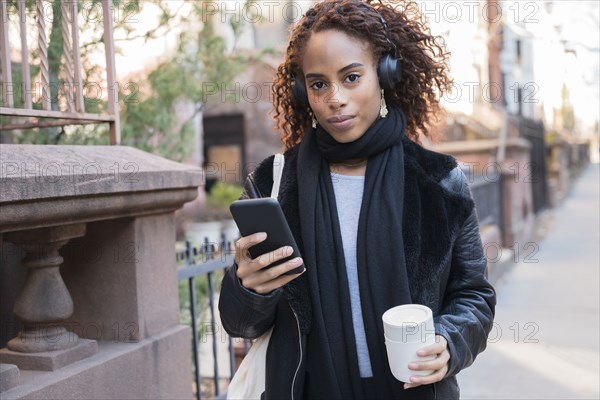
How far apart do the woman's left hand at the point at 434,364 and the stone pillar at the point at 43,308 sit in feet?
4.43

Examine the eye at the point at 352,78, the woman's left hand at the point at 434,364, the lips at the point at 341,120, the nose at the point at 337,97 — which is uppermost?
the eye at the point at 352,78

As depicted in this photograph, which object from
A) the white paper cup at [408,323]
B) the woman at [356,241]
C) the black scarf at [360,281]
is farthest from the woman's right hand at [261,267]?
the white paper cup at [408,323]

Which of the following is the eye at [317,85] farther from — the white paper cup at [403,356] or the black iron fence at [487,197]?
the black iron fence at [487,197]

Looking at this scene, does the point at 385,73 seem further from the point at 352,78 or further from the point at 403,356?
the point at 403,356

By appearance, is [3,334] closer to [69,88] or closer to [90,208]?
[90,208]

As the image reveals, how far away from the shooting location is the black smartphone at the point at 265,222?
167 cm

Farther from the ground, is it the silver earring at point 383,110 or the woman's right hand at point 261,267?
the silver earring at point 383,110

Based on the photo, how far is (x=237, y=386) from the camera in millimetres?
2059

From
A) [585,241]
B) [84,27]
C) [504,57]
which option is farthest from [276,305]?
[504,57]

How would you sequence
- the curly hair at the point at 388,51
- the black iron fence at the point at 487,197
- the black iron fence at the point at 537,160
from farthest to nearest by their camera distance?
the black iron fence at the point at 537,160
the black iron fence at the point at 487,197
the curly hair at the point at 388,51

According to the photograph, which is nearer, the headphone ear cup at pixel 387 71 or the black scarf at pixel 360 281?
the black scarf at pixel 360 281

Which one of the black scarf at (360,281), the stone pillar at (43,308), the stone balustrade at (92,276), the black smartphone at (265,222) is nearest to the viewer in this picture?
the black smartphone at (265,222)

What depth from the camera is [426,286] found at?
75.0 inches

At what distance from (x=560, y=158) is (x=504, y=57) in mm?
6960
